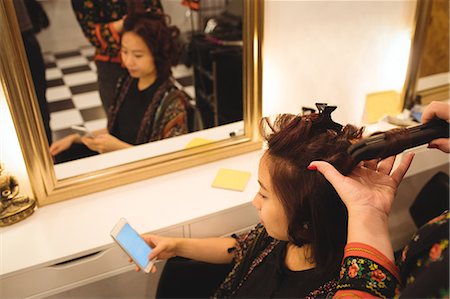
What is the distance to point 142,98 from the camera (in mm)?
1454

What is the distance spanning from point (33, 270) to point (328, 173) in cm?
91

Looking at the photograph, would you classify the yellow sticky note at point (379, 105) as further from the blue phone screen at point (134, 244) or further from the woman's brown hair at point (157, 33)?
the blue phone screen at point (134, 244)

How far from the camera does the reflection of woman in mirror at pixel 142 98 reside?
1.35 m

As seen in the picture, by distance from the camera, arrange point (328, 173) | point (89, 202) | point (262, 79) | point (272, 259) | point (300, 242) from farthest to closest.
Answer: point (262, 79) → point (89, 202) → point (272, 259) → point (300, 242) → point (328, 173)

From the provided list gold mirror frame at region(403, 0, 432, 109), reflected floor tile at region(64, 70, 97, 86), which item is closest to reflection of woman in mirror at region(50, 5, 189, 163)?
reflected floor tile at region(64, 70, 97, 86)

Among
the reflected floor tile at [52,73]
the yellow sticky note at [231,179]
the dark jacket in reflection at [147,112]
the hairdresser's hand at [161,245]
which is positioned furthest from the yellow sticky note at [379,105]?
the reflected floor tile at [52,73]

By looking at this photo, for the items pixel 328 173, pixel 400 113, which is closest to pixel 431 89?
pixel 400 113

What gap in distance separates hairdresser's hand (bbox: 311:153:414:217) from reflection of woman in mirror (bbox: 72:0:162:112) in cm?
87

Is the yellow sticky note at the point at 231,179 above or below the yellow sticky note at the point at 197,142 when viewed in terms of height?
below

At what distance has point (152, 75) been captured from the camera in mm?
1443

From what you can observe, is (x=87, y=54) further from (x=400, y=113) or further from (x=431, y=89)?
(x=431, y=89)

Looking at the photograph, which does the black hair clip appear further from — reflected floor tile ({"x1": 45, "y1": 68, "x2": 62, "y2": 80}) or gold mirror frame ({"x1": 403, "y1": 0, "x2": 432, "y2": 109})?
gold mirror frame ({"x1": 403, "y1": 0, "x2": 432, "y2": 109})

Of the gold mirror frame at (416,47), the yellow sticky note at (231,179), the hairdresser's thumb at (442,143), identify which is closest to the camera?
the hairdresser's thumb at (442,143)

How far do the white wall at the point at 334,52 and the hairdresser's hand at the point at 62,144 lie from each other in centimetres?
74
